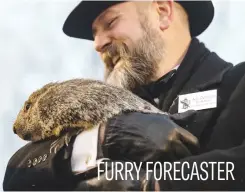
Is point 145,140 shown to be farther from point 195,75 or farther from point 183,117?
point 195,75

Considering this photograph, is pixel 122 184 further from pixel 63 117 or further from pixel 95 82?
pixel 95 82

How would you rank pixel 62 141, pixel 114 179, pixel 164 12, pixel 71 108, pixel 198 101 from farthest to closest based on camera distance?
pixel 164 12 → pixel 198 101 → pixel 71 108 → pixel 62 141 → pixel 114 179

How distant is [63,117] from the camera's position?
12.6 ft

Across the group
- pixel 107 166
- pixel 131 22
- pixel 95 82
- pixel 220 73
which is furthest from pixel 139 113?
pixel 131 22

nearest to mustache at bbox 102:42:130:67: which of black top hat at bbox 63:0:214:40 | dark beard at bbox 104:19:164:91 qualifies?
dark beard at bbox 104:19:164:91

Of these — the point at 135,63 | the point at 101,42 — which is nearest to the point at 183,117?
the point at 135,63

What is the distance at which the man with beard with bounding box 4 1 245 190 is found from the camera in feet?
11.1

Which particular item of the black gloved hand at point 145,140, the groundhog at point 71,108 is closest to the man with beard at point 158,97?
the black gloved hand at point 145,140

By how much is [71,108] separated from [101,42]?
1267mm

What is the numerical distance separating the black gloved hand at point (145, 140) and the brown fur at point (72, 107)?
7.6 inches

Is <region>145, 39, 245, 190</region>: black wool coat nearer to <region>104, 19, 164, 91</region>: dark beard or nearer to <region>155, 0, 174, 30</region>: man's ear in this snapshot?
<region>104, 19, 164, 91</region>: dark beard

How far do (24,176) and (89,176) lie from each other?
1.48 feet

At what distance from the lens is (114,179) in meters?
3.27

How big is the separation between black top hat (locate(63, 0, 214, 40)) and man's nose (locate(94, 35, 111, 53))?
0.29m
